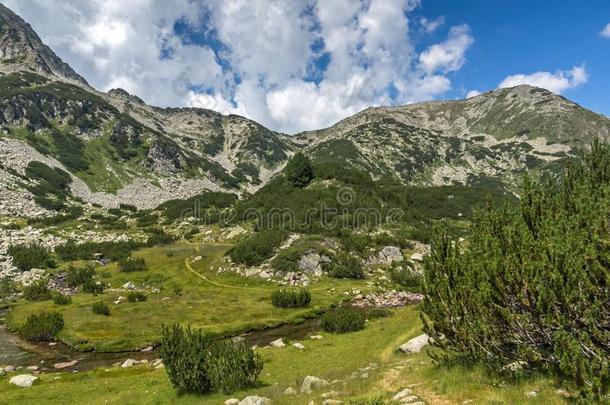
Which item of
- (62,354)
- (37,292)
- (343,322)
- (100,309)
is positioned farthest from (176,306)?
(343,322)

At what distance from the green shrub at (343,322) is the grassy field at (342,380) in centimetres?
115

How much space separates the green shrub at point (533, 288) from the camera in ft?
37.2

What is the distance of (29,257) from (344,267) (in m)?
51.5

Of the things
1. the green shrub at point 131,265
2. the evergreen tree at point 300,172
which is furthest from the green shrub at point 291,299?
the evergreen tree at point 300,172

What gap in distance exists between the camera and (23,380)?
2852 centimetres

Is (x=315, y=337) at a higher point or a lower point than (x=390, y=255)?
lower

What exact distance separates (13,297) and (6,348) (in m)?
21.7

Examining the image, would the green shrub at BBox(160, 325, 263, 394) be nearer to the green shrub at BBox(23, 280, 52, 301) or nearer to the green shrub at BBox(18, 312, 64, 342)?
the green shrub at BBox(18, 312, 64, 342)

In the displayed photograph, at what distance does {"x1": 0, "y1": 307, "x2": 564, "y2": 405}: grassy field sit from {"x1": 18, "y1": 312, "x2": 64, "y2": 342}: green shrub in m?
12.0

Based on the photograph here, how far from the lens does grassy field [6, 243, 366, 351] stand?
42594 millimetres

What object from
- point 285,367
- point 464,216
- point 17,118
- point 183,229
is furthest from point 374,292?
point 17,118

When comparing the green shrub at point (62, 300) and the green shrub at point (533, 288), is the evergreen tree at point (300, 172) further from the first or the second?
the green shrub at point (533, 288)

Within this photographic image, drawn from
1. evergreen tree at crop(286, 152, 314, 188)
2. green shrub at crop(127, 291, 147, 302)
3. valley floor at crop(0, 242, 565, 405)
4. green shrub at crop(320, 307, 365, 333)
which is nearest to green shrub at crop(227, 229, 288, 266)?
valley floor at crop(0, 242, 565, 405)

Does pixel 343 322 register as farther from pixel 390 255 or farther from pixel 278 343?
pixel 390 255
